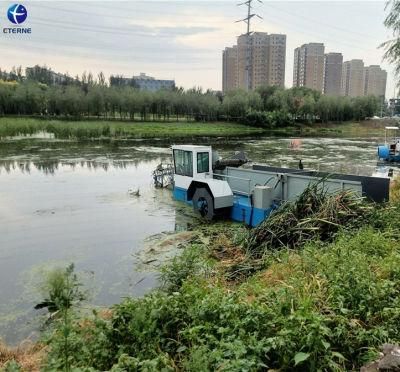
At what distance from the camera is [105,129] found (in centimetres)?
3972

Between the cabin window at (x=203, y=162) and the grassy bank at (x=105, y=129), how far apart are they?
2907 cm

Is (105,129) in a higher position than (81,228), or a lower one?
higher

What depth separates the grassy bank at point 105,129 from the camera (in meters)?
37.6

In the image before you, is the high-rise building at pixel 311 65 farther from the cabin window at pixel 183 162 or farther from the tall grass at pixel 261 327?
the tall grass at pixel 261 327

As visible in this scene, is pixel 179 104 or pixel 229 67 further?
pixel 229 67

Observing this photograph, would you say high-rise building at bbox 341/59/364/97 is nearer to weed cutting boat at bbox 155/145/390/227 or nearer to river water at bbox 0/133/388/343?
river water at bbox 0/133/388/343

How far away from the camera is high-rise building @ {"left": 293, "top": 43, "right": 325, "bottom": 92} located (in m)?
98.0

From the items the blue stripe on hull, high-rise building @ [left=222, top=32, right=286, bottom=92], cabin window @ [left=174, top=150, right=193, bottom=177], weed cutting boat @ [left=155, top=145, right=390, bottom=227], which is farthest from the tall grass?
high-rise building @ [left=222, top=32, right=286, bottom=92]

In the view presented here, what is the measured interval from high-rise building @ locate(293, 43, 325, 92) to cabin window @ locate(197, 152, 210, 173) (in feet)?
308

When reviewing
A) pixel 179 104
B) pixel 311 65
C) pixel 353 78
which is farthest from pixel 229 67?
pixel 179 104

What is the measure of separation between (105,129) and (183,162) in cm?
3048

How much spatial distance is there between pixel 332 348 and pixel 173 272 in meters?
3.13

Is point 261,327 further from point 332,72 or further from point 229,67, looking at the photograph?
point 332,72

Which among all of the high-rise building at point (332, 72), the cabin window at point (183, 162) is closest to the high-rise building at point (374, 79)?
the high-rise building at point (332, 72)
